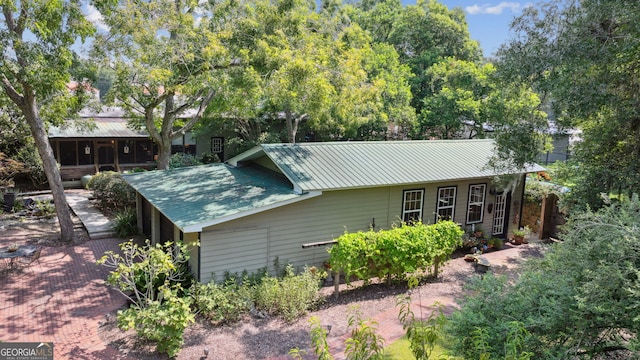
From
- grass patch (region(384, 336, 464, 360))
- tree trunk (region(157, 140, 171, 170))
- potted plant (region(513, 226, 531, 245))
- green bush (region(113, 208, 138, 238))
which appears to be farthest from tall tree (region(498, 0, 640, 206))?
tree trunk (region(157, 140, 171, 170))

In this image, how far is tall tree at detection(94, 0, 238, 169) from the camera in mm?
14297

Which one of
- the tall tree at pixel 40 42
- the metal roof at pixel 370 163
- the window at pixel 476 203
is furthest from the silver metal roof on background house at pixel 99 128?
the window at pixel 476 203

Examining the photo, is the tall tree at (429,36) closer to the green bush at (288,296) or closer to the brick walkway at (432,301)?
the brick walkway at (432,301)

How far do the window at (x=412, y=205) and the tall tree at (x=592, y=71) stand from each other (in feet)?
15.1

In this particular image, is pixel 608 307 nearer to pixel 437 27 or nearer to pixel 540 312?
pixel 540 312

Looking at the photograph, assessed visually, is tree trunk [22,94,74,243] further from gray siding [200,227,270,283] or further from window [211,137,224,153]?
window [211,137,224,153]

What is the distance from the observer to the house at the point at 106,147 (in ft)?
74.9

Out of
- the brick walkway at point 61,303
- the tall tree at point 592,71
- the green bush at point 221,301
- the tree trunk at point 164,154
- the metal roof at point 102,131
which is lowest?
the brick walkway at point 61,303

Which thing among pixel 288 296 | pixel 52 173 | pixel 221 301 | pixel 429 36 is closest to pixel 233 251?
pixel 221 301

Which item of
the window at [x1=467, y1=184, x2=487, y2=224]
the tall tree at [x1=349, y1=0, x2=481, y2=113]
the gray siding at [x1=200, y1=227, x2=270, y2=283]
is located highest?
the tall tree at [x1=349, y1=0, x2=481, y2=113]

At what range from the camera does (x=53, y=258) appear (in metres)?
12.8

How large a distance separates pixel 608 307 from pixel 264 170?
35.0 feet

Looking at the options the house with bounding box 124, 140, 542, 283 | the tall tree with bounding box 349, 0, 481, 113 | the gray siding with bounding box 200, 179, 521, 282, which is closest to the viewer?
the gray siding with bounding box 200, 179, 521, 282

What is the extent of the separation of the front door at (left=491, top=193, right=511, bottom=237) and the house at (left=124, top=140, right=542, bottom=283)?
0.04 meters
